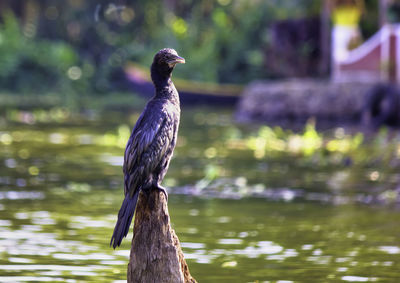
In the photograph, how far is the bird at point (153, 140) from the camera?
6.34m

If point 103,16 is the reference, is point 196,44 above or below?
below

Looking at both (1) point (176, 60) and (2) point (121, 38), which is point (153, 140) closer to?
(1) point (176, 60)

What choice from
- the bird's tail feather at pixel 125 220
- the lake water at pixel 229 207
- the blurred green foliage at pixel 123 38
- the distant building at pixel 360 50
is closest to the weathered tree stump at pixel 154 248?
the bird's tail feather at pixel 125 220

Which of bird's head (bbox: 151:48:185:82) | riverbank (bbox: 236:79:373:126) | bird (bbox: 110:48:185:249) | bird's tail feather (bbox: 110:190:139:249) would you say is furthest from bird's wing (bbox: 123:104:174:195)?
riverbank (bbox: 236:79:373:126)

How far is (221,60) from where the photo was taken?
38.3m

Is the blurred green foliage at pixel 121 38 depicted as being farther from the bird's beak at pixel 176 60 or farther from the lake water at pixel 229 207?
the bird's beak at pixel 176 60

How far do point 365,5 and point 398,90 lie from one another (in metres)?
8.24

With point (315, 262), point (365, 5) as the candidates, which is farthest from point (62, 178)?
point (365, 5)

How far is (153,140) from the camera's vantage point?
642 cm

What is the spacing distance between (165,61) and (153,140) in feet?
1.87

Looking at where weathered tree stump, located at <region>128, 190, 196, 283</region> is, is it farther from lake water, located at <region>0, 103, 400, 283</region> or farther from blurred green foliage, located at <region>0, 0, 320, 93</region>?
blurred green foliage, located at <region>0, 0, 320, 93</region>

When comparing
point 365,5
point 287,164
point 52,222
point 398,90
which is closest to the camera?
point 52,222

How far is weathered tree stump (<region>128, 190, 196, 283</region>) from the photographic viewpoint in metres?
6.30

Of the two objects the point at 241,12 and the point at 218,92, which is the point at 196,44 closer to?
the point at 241,12
